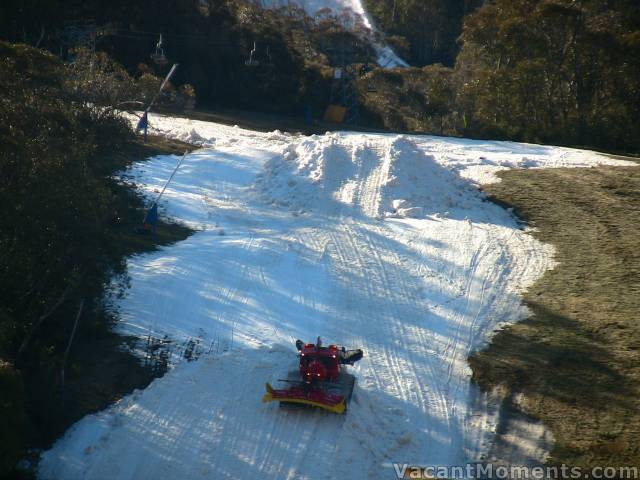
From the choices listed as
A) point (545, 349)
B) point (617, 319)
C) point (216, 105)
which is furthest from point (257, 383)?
point (216, 105)

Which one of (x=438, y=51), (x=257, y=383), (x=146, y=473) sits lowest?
(x=146, y=473)

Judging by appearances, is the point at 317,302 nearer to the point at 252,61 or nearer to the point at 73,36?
the point at 252,61

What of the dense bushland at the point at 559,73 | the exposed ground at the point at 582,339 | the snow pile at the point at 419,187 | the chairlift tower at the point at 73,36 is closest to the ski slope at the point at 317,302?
the snow pile at the point at 419,187

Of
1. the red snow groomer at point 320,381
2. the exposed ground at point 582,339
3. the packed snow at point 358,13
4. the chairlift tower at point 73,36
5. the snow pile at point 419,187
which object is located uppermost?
the packed snow at point 358,13

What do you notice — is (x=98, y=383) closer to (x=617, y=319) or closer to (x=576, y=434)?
(x=576, y=434)

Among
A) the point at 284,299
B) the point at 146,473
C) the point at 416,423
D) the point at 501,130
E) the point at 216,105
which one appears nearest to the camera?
the point at 146,473

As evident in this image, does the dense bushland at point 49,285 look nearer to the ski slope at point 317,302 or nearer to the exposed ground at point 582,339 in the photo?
the ski slope at point 317,302

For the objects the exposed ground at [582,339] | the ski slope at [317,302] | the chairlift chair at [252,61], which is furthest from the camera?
the chairlift chair at [252,61]
